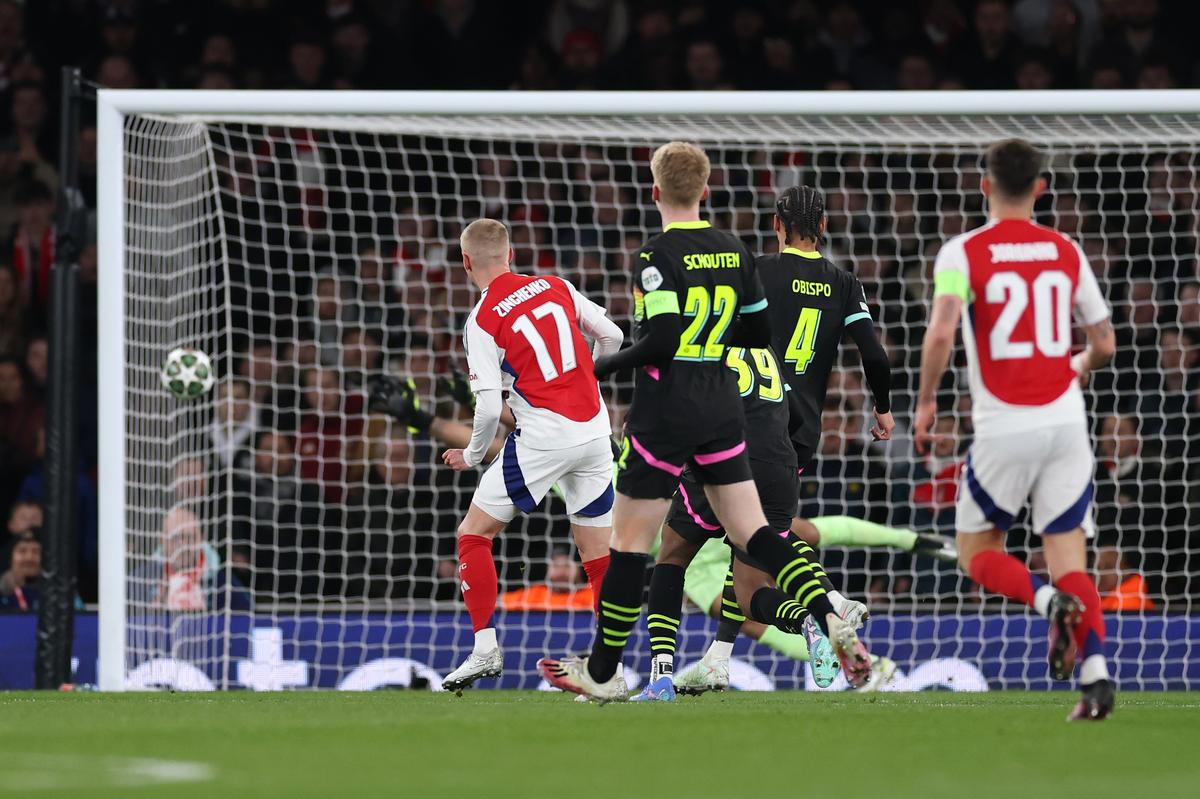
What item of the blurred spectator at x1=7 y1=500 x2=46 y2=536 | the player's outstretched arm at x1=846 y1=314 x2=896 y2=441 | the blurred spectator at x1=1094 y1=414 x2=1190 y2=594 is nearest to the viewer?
the player's outstretched arm at x1=846 y1=314 x2=896 y2=441

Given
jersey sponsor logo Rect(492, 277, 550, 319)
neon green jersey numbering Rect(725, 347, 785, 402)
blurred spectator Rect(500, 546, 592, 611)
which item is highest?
jersey sponsor logo Rect(492, 277, 550, 319)

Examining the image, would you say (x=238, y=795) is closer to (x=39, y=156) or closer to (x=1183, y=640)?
(x=1183, y=640)

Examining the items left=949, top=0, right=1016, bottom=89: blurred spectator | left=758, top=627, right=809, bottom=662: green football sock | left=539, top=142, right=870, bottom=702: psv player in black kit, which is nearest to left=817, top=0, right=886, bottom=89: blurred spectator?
left=949, top=0, right=1016, bottom=89: blurred spectator

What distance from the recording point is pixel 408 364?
36.8 ft

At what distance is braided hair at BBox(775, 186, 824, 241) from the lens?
7285 mm

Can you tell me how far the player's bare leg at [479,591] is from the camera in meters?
7.23

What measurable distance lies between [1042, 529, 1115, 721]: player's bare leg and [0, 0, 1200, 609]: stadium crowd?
4.40 meters

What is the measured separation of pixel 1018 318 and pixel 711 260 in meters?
1.06

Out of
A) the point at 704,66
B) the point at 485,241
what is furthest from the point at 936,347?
the point at 704,66

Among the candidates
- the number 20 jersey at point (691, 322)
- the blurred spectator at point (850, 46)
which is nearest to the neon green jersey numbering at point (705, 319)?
the number 20 jersey at point (691, 322)

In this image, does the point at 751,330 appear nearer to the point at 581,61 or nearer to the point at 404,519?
the point at 404,519

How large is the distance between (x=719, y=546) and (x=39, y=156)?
20.7 ft

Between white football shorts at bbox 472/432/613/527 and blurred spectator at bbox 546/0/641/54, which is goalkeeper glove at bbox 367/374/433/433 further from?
blurred spectator at bbox 546/0/641/54

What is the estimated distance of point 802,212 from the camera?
7285 mm
